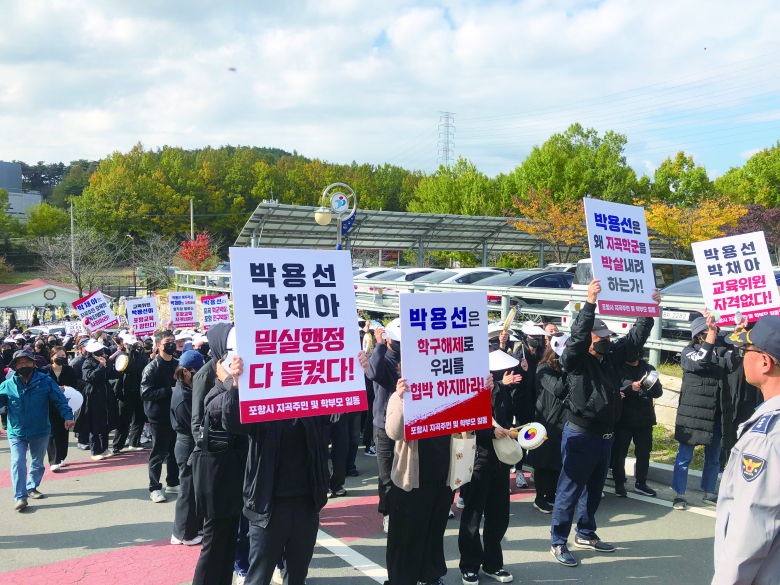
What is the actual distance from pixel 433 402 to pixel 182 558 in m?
2.78

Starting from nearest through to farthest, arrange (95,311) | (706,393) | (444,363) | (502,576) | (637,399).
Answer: (444,363) < (502,576) < (706,393) < (637,399) < (95,311)

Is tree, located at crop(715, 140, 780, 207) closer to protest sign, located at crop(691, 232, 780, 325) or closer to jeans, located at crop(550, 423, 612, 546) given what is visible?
protest sign, located at crop(691, 232, 780, 325)

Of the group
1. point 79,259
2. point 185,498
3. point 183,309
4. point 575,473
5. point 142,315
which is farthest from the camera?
point 79,259

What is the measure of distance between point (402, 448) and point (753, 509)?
2.22 meters

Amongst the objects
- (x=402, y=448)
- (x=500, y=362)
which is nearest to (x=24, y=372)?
(x=402, y=448)

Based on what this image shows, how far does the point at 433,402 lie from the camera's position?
13.0 feet

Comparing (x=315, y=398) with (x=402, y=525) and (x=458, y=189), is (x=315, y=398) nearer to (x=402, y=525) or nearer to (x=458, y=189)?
(x=402, y=525)

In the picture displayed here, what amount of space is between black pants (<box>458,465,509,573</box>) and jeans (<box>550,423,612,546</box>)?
1.77 ft

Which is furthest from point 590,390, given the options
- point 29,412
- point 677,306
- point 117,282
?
point 117,282

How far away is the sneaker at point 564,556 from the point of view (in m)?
4.74

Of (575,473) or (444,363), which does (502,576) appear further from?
(444,363)

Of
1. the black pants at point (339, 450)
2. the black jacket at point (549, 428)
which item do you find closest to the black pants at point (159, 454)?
the black pants at point (339, 450)

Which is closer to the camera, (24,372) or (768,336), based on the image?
(768,336)

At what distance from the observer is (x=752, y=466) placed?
2.20 m
